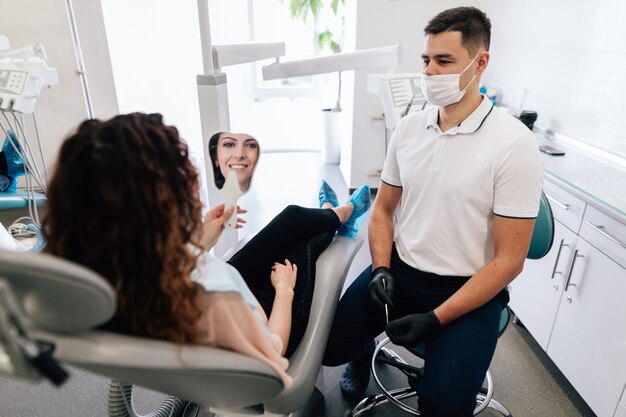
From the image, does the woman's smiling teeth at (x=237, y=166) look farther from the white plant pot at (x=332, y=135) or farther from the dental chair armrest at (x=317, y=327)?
the white plant pot at (x=332, y=135)

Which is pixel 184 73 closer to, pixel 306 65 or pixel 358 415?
pixel 306 65

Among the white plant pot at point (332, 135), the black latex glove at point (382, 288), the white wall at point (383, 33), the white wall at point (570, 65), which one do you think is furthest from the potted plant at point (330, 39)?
the black latex glove at point (382, 288)

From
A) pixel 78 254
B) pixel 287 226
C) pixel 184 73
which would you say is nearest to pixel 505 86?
pixel 287 226

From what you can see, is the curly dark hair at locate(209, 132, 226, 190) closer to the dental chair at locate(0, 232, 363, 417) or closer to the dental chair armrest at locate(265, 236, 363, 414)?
the dental chair armrest at locate(265, 236, 363, 414)

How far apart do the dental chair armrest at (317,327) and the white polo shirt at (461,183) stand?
9.0 inches

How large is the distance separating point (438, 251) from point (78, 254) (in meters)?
0.98

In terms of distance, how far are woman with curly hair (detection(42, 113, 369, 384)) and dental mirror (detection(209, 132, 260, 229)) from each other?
358 mm

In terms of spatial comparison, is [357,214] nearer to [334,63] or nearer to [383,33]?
[334,63]

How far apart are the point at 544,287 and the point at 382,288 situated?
89cm

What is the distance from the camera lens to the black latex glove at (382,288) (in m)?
1.24

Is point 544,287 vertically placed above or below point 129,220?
below

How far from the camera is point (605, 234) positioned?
1378 mm

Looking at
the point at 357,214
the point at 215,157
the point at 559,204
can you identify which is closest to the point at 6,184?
the point at 215,157

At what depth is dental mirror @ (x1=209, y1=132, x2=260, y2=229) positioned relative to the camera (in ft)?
3.69
